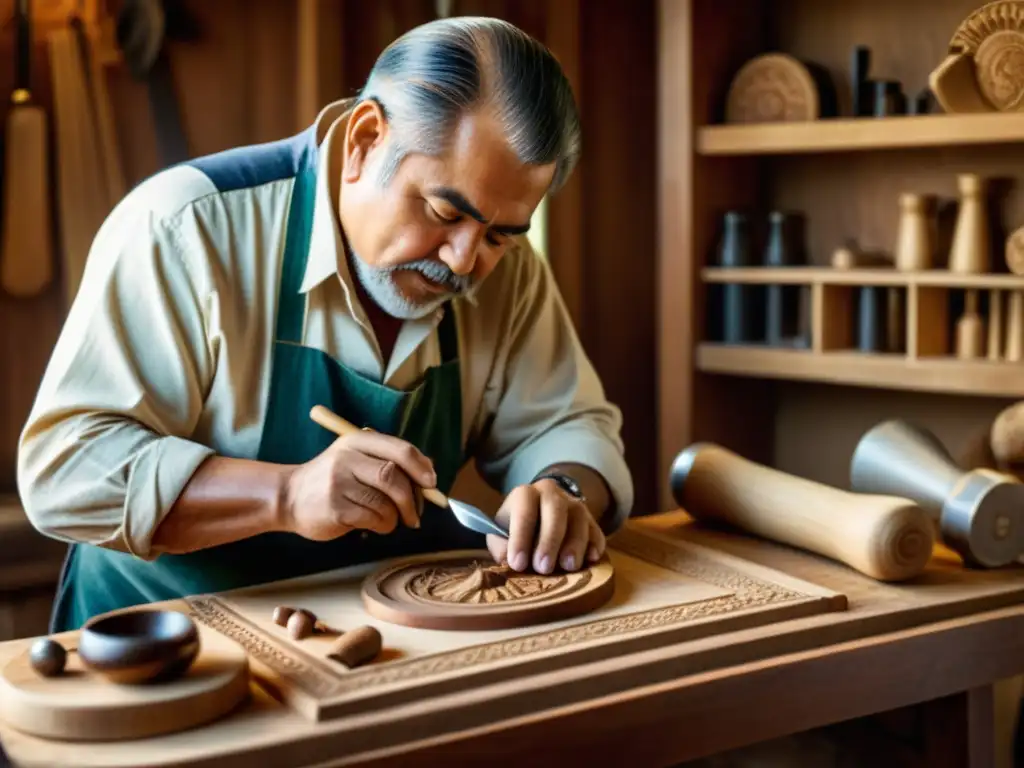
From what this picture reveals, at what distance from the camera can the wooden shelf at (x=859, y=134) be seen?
281 centimetres

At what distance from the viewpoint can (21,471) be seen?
184 cm

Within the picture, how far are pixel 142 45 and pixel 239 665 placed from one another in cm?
192

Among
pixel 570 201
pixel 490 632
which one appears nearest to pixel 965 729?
pixel 490 632

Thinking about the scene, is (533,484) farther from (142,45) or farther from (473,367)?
(142,45)

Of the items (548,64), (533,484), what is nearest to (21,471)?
(533,484)

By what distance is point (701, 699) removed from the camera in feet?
5.36

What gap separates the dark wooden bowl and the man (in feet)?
0.96

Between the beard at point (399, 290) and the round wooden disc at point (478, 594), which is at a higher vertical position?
A: the beard at point (399, 290)

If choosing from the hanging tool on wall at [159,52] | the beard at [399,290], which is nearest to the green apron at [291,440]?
the beard at [399,290]

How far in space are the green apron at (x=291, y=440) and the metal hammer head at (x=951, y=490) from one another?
80 cm

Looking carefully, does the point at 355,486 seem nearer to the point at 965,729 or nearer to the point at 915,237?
the point at 965,729

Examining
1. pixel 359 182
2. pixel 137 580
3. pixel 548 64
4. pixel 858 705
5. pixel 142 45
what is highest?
pixel 142 45

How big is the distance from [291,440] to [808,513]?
87 cm

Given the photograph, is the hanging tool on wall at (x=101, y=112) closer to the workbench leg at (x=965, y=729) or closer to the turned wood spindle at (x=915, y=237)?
the turned wood spindle at (x=915, y=237)
